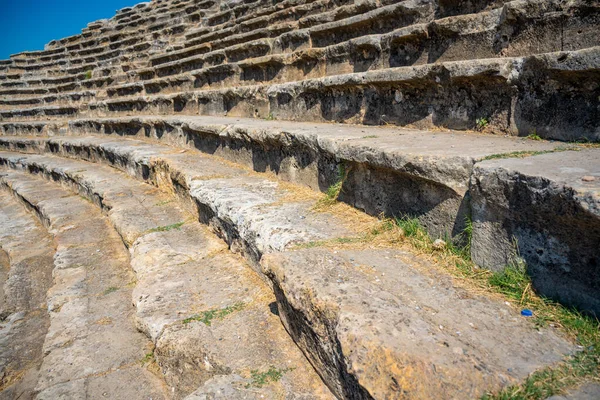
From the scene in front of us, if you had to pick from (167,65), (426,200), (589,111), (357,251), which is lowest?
(357,251)

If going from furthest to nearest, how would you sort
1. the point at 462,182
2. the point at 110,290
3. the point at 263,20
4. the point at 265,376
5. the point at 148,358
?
the point at 263,20, the point at 110,290, the point at 148,358, the point at 462,182, the point at 265,376

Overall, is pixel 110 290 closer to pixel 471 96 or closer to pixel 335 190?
pixel 335 190

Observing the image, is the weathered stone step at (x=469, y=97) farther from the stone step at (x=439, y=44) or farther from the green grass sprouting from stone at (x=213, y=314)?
the green grass sprouting from stone at (x=213, y=314)

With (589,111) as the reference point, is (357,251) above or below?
below

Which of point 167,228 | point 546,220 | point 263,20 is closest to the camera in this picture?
point 546,220

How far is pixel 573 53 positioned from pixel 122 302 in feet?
10.8

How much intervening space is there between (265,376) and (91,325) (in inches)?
66.0

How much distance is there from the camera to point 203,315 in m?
2.17

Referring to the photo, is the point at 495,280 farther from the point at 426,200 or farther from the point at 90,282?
the point at 90,282

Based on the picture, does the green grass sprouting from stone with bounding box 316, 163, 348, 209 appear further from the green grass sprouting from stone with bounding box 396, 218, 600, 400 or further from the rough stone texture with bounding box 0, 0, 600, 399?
the green grass sprouting from stone with bounding box 396, 218, 600, 400

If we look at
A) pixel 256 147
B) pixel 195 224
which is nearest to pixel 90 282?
pixel 195 224

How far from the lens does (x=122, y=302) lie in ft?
9.79

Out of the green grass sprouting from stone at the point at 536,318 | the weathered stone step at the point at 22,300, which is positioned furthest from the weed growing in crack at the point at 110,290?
the green grass sprouting from stone at the point at 536,318

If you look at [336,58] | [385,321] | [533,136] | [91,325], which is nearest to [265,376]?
[385,321]
